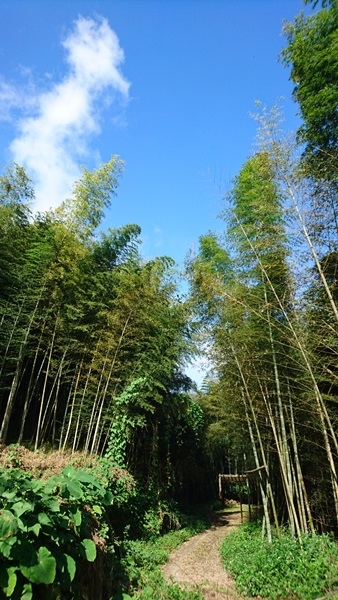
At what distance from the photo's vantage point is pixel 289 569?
11.8 ft

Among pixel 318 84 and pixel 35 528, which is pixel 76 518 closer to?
pixel 35 528

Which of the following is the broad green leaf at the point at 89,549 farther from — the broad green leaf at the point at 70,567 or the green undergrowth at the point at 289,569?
the green undergrowth at the point at 289,569

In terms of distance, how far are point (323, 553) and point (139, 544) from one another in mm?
2798

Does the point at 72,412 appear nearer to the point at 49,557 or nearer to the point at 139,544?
the point at 139,544

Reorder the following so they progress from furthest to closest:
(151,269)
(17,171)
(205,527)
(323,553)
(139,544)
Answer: (205,527)
(151,269)
(17,171)
(139,544)
(323,553)

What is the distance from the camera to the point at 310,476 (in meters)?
5.20

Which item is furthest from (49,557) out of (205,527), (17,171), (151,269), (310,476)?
(205,527)

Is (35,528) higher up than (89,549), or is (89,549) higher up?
(35,528)

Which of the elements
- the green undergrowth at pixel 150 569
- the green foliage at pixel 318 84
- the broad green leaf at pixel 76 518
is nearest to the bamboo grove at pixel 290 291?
the green foliage at pixel 318 84

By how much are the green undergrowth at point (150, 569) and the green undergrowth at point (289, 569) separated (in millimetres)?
698

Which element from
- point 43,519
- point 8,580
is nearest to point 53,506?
point 43,519

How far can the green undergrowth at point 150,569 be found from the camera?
3365 mm

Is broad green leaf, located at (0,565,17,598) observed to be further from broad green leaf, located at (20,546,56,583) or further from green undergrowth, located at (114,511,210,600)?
green undergrowth, located at (114,511,210,600)

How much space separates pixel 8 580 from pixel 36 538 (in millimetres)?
181
